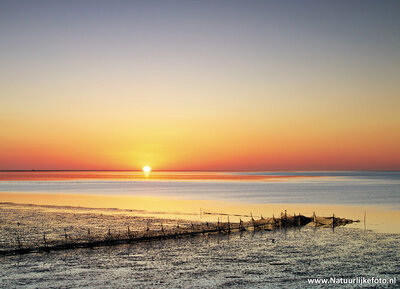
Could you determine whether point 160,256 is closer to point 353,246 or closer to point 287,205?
point 353,246

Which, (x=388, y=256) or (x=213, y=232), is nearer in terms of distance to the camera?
(x=388, y=256)

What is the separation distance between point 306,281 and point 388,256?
10.6m

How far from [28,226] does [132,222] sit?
1208 centimetres

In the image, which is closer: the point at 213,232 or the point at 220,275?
the point at 220,275

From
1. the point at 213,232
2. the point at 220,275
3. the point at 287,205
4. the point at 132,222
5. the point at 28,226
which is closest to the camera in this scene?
the point at 220,275

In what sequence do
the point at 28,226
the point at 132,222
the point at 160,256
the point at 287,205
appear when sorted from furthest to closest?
the point at 287,205 → the point at 132,222 → the point at 28,226 → the point at 160,256

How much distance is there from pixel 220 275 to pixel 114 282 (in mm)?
6969

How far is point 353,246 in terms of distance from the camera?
35625mm

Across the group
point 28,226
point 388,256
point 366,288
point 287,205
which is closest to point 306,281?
point 366,288

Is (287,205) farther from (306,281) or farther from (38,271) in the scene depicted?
(38,271)

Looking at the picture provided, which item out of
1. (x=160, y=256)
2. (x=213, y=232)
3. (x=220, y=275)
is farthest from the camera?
(x=213, y=232)

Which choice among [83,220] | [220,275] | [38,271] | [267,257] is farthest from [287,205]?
[38,271]

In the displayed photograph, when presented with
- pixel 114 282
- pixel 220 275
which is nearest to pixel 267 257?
pixel 220 275

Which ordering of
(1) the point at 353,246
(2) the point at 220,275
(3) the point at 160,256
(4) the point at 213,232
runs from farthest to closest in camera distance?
1. (4) the point at 213,232
2. (1) the point at 353,246
3. (3) the point at 160,256
4. (2) the point at 220,275
